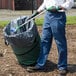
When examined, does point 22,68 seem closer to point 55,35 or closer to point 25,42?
point 25,42

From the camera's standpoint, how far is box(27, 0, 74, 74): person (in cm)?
605

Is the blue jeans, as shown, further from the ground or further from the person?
the ground


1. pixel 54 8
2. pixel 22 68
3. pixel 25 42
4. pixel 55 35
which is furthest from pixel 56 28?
pixel 22 68

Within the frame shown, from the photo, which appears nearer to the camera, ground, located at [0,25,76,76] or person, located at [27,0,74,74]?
person, located at [27,0,74,74]

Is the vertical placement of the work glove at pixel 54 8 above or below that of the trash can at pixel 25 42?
above

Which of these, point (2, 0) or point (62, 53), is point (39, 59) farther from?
point (2, 0)

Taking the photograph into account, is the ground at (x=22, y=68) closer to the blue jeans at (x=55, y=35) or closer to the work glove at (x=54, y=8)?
the blue jeans at (x=55, y=35)

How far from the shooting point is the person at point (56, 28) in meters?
6.05

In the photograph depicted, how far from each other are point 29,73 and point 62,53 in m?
0.70

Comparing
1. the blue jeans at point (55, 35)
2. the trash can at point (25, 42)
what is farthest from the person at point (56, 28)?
the trash can at point (25, 42)

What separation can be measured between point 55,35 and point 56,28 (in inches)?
5.4

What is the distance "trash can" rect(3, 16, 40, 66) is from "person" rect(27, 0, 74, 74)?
160 millimetres

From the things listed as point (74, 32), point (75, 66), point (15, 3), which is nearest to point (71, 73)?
point (75, 66)

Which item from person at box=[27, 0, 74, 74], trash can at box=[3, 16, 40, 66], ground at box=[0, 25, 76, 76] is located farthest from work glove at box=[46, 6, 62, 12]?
ground at box=[0, 25, 76, 76]
